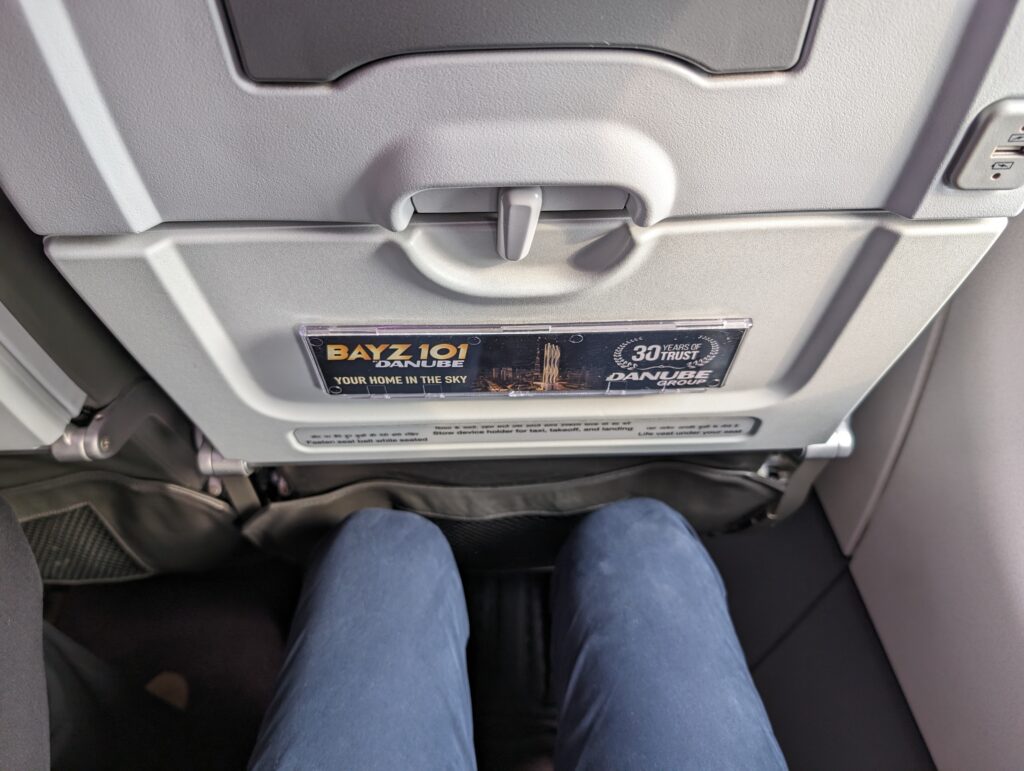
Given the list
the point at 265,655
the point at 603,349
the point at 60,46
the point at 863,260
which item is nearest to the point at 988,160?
the point at 863,260

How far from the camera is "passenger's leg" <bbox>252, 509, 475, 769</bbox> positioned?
67cm

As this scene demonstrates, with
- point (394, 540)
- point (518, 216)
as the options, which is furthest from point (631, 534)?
point (518, 216)

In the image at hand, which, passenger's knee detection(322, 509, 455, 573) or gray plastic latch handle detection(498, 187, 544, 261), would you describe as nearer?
gray plastic latch handle detection(498, 187, 544, 261)

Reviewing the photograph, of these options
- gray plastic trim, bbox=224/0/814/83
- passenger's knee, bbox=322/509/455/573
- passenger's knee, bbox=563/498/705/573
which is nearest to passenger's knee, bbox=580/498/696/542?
passenger's knee, bbox=563/498/705/573

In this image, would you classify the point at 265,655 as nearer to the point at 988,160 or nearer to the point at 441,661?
the point at 441,661

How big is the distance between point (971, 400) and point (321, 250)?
30.3 inches

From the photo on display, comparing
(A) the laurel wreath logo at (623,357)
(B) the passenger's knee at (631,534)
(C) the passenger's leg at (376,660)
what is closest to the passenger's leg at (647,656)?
(B) the passenger's knee at (631,534)

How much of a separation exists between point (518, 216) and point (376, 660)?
19.8 inches

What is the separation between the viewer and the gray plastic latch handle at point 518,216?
0.47m

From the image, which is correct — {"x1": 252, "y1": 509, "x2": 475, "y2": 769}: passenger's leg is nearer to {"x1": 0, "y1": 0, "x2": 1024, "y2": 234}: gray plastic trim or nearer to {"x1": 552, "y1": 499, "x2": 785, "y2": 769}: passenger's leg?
{"x1": 552, "y1": 499, "x2": 785, "y2": 769}: passenger's leg

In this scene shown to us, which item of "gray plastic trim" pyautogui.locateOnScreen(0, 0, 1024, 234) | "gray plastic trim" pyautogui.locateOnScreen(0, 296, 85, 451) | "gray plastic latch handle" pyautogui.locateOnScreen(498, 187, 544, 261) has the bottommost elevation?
"gray plastic trim" pyautogui.locateOnScreen(0, 296, 85, 451)

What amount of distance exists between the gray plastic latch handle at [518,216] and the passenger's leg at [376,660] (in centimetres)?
47

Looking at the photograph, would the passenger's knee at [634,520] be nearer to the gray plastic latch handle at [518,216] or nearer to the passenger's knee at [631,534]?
the passenger's knee at [631,534]

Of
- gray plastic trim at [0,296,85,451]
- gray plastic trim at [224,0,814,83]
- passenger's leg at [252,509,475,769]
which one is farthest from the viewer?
passenger's leg at [252,509,475,769]
